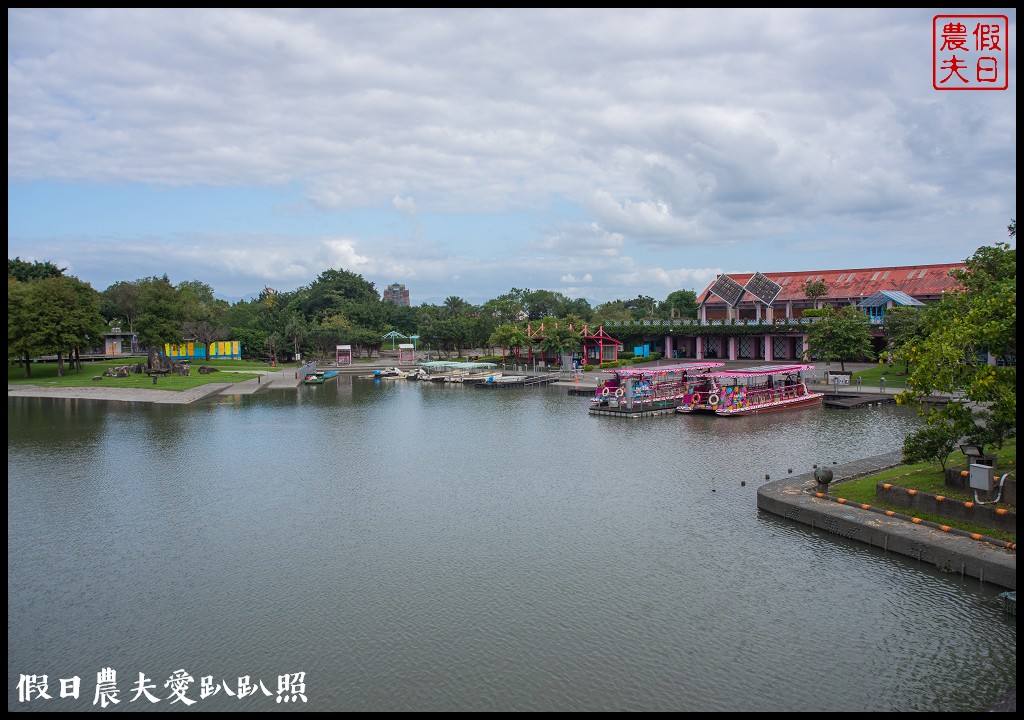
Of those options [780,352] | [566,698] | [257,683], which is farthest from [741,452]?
[780,352]

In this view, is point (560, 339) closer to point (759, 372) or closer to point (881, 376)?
point (881, 376)

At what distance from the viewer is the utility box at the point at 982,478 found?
51.9 feet

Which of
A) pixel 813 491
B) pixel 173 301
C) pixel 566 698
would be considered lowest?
pixel 566 698

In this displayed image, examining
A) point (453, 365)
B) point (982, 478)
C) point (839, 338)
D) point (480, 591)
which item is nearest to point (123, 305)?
point (453, 365)

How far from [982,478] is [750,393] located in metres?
22.0

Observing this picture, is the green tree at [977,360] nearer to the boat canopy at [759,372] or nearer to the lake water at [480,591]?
the lake water at [480,591]

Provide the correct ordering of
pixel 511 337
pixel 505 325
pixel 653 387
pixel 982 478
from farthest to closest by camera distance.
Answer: pixel 505 325, pixel 511 337, pixel 653 387, pixel 982 478

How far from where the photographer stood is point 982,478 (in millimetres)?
15891

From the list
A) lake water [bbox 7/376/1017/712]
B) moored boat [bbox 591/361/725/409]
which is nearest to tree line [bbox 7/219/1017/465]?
lake water [bbox 7/376/1017/712]

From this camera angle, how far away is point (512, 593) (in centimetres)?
1469

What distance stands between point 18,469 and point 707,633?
81.1ft

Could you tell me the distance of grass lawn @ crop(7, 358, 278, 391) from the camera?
2099 inches

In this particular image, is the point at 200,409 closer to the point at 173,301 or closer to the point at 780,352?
the point at 173,301

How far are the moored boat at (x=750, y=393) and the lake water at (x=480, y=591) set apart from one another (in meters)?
8.98
